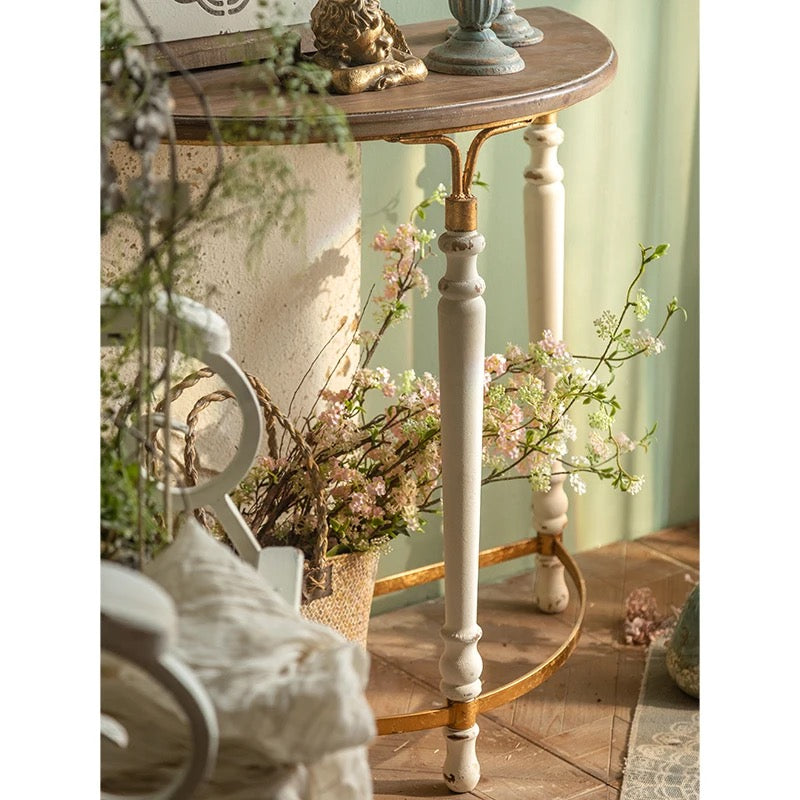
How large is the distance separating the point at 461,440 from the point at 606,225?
2.85 ft

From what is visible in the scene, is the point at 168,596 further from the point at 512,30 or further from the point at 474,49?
the point at 512,30

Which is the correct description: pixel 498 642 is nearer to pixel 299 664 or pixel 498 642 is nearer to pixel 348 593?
pixel 348 593

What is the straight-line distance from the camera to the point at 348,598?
1.82 meters

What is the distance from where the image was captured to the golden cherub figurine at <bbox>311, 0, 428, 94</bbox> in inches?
59.1

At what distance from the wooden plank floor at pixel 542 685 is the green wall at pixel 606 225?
0.26 ft

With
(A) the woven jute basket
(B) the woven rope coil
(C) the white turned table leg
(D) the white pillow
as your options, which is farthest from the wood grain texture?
(A) the woven jute basket

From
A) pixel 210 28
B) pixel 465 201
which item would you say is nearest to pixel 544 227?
pixel 465 201

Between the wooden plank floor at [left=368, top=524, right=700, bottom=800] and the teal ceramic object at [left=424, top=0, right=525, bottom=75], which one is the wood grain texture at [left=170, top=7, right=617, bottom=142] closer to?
the teal ceramic object at [left=424, top=0, right=525, bottom=75]

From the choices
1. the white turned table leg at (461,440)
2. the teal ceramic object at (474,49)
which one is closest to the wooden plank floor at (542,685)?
the white turned table leg at (461,440)

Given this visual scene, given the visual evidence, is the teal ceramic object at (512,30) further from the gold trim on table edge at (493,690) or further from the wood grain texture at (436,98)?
the gold trim on table edge at (493,690)

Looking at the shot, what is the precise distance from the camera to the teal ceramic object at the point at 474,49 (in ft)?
5.22

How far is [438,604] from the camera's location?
2416 millimetres

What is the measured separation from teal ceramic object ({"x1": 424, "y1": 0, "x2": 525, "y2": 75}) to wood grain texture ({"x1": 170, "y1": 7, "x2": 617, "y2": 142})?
0.05 feet
